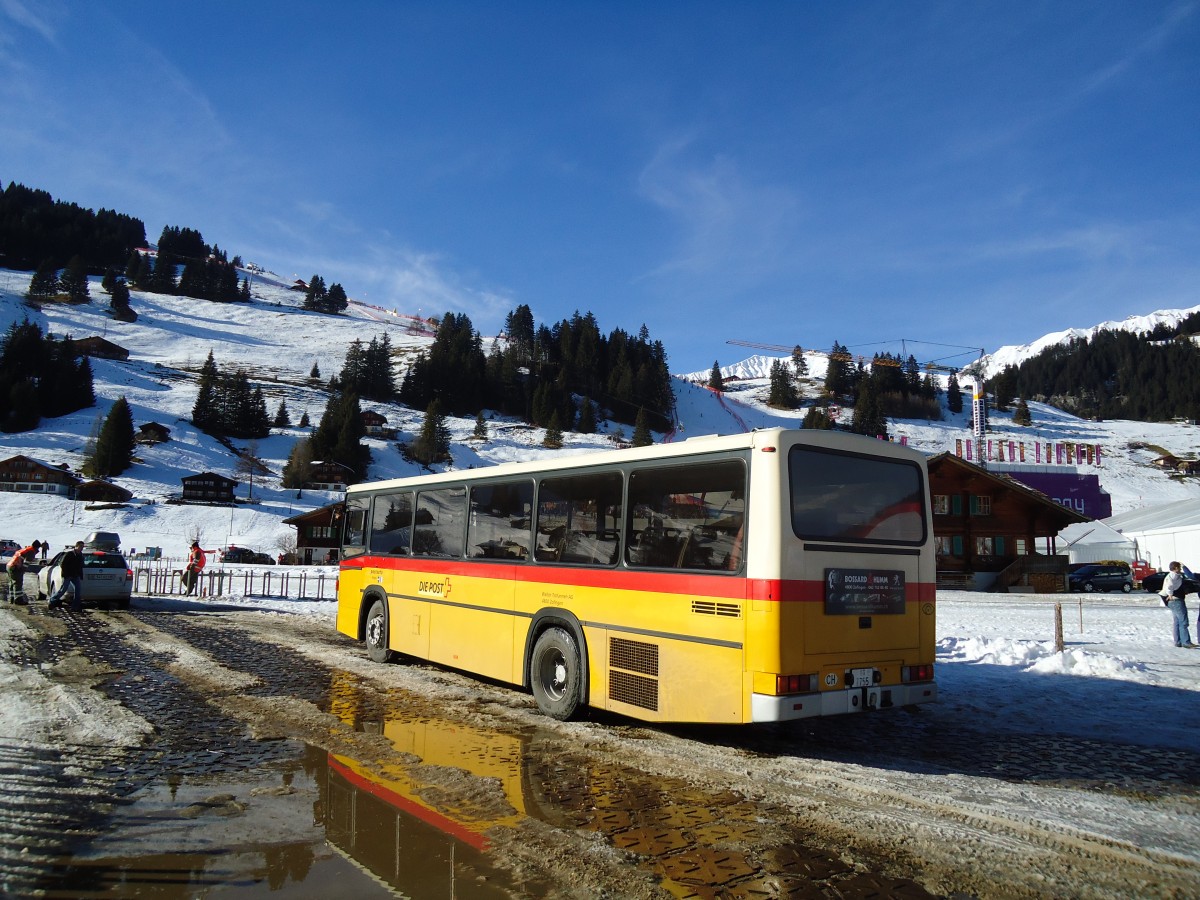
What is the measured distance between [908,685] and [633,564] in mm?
2983

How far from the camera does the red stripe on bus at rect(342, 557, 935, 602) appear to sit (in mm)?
6508

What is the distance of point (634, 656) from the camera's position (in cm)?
763

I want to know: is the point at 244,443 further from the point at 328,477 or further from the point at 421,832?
the point at 421,832

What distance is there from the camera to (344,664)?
485 inches

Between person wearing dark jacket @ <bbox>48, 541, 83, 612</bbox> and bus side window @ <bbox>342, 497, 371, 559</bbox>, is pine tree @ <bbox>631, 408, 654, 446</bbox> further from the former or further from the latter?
bus side window @ <bbox>342, 497, 371, 559</bbox>

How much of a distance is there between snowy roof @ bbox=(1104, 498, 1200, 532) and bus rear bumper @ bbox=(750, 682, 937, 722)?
53.8 meters

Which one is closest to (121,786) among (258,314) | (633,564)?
(633,564)

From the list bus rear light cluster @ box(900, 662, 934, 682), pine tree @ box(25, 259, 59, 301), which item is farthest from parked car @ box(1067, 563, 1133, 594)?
pine tree @ box(25, 259, 59, 301)

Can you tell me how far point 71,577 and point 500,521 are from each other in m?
17.3

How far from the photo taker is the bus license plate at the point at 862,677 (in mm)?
6906

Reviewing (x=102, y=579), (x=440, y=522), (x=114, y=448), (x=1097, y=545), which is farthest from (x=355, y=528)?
(x=114, y=448)

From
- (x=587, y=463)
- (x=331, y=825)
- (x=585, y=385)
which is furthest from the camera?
(x=585, y=385)

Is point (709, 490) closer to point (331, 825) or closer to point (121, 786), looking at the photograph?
point (331, 825)

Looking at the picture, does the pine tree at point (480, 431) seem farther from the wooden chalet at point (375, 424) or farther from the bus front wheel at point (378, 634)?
the bus front wheel at point (378, 634)
